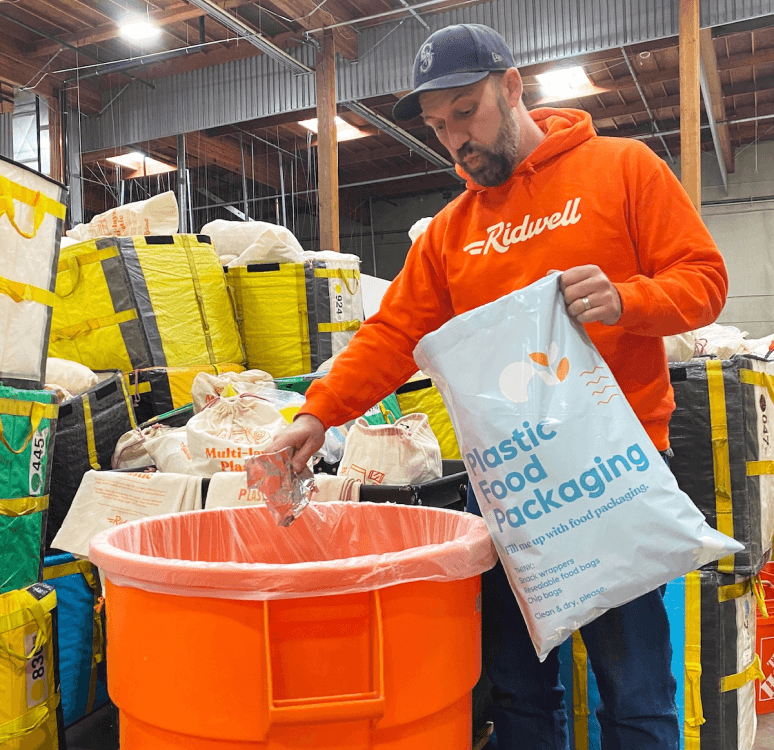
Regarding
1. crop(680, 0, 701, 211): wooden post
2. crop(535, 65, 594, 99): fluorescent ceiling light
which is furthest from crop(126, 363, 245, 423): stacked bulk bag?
crop(535, 65, 594, 99): fluorescent ceiling light

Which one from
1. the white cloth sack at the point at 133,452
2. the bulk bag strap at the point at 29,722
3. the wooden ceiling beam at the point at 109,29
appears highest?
the wooden ceiling beam at the point at 109,29

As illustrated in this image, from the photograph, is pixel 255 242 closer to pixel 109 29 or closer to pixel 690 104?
pixel 690 104

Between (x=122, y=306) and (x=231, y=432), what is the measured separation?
47.4 inches

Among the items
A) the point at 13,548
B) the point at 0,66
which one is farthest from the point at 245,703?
the point at 0,66

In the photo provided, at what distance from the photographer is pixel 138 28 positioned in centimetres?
630

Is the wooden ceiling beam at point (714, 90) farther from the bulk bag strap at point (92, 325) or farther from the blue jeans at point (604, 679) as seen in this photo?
the blue jeans at point (604, 679)

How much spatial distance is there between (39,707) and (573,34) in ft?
19.5

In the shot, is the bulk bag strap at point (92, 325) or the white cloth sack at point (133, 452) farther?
the bulk bag strap at point (92, 325)

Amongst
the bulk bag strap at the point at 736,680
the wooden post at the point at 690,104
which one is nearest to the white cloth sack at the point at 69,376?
the bulk bag strap at the point at 736,680

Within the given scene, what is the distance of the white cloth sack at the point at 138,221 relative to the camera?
146 inches

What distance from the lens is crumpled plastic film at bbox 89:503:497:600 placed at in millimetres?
1062

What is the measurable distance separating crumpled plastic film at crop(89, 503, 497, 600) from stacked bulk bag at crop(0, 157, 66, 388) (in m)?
0.72

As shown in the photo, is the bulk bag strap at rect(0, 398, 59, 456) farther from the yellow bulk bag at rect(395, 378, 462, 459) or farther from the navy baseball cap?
the yellow bulk bag at rect(395, 378, 462, 459)

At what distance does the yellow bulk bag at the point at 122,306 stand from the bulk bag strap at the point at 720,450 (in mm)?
2203
